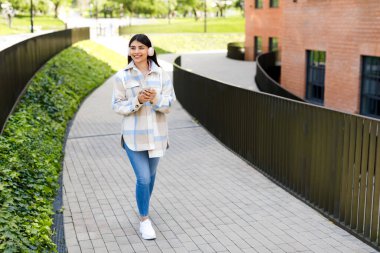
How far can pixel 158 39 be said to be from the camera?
52156 millimetres

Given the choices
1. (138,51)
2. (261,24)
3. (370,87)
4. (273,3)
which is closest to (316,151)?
(138,51)

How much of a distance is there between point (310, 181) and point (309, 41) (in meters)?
9.65

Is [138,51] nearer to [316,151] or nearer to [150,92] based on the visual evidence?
[150,92]

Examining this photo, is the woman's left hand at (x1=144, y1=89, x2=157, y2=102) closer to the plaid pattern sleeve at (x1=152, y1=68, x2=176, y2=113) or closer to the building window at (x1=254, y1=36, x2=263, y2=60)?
the plaid pattern sleeve at (x1=152, y1=68, x2=176, y2=113)

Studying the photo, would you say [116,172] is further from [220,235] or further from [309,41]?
[309,41]

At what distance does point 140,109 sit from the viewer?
20.4ft

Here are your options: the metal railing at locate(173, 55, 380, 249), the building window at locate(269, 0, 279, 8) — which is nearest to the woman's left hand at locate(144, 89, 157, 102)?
the metal railing at locate(173, 55, 380, 249)

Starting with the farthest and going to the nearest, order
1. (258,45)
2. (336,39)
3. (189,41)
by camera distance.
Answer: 1. (189,41)
2. (258,45)
3. (336,39)

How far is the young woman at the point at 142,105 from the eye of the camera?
Result: 6.12 m

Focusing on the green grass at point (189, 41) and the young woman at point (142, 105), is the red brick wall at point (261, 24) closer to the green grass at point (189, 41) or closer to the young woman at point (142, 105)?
the green grass at point (189, 41)

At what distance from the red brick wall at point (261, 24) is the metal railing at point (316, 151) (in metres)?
23.6

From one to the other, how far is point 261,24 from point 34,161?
96.6ft

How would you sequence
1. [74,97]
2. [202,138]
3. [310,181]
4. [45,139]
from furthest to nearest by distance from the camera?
[74,97]
[202,138]
[45,139]
[310,181]

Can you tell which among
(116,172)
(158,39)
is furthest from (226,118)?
(158,39)
